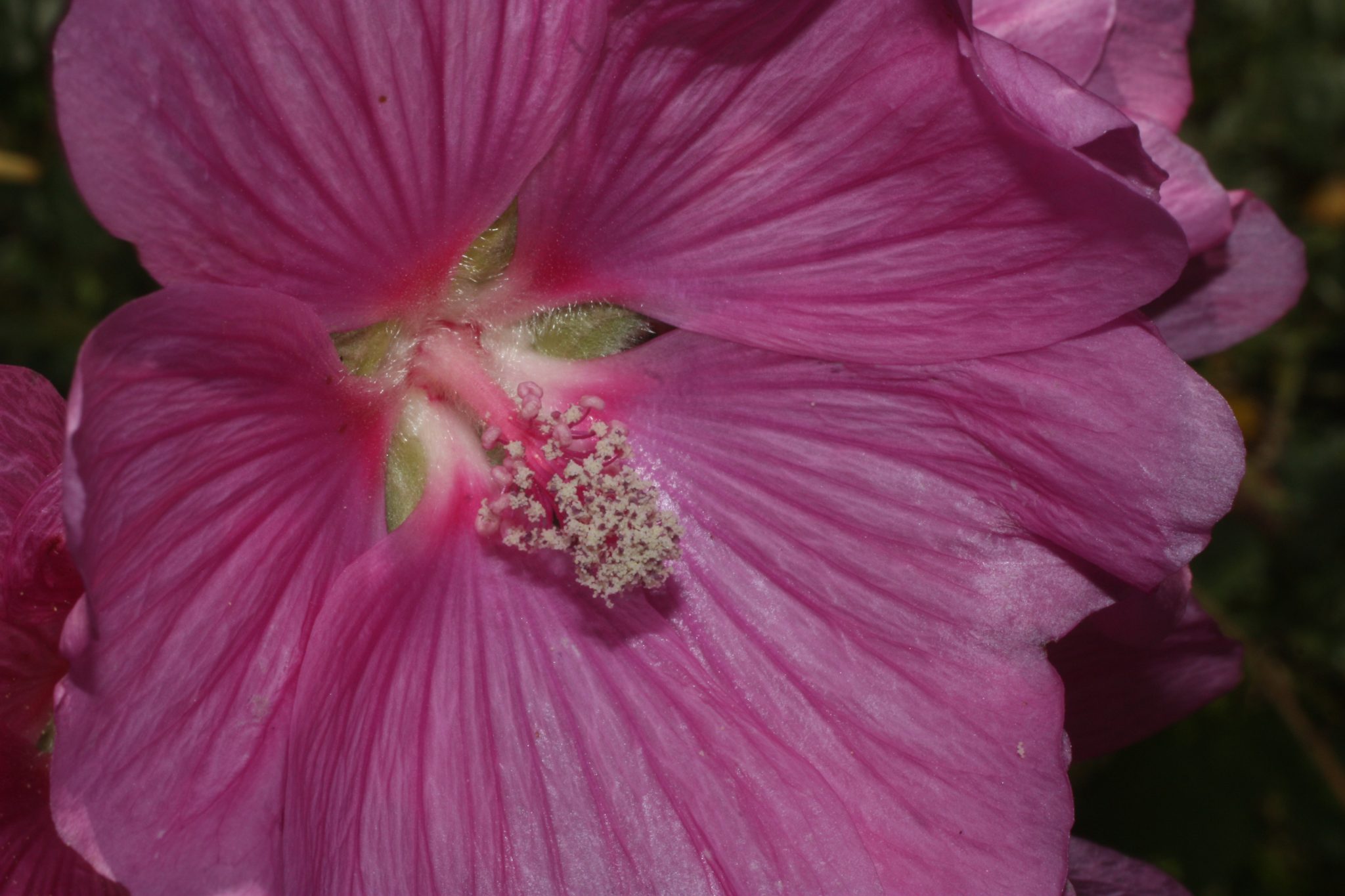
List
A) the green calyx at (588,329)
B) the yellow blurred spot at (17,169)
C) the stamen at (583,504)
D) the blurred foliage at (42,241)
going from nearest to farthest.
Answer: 1. the stamen at (583,504)
2. the green calyx at (588,329)
3. the yellow blurred spot at (17,169)
4. the blurred foliage at (42,241)

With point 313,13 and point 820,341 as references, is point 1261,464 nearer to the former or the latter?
point 820,341

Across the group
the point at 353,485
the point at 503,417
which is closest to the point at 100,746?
the point at 353,485

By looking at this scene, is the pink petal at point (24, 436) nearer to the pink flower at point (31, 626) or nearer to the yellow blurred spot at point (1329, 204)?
the pink flower at point (31, 626)

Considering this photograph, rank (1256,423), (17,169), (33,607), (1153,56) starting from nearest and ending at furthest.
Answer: (33,607)
(1153,56)
(17,169)
(1256,423)

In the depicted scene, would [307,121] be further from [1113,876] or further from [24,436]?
[1113,876]

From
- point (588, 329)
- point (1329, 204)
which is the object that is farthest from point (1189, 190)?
point (1329, 204)

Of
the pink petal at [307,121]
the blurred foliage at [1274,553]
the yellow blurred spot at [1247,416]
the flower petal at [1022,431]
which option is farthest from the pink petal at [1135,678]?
the yellow blurred spot at [1247,416]
